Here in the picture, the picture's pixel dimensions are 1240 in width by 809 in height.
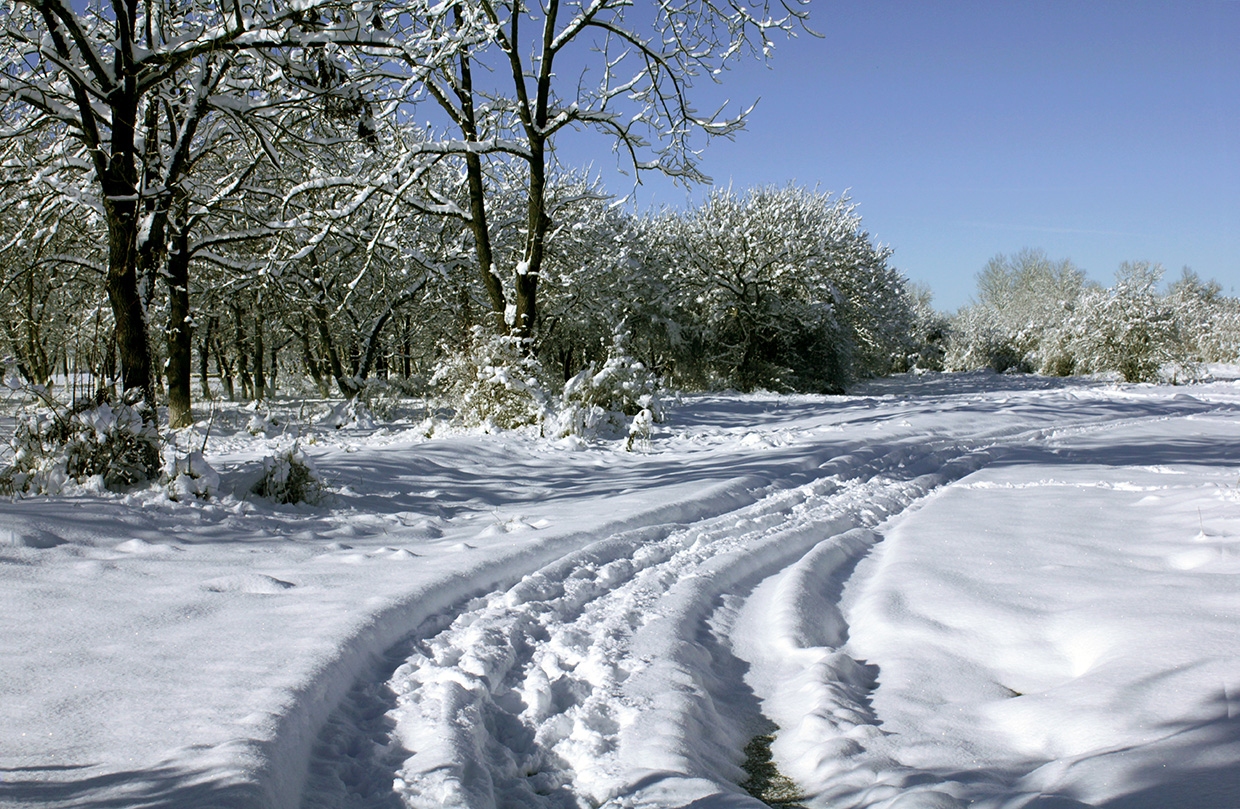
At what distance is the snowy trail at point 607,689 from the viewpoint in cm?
211

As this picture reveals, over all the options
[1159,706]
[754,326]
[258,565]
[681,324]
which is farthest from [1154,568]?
[681,324]

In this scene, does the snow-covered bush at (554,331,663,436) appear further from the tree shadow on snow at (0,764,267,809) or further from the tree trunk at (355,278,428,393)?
the tree shadow on snow at (0,764,267,809)

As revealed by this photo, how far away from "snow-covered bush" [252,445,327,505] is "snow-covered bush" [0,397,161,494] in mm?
676

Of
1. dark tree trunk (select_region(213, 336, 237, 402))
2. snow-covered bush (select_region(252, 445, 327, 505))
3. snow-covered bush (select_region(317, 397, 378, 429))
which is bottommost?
snow-covered bush (select_region(252, 445, 327, 505))

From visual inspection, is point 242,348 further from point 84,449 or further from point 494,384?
point 84,449

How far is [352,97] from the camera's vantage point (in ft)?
19.7

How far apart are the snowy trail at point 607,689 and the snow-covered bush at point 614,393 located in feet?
16.4

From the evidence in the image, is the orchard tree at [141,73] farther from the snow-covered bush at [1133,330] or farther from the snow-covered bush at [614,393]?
the snow-covered bush at [1133,330]

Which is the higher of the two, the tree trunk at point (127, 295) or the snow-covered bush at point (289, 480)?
the tree trunk at point (127, 295)

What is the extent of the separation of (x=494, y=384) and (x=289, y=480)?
4447mm

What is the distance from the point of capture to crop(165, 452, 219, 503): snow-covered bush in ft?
14.5

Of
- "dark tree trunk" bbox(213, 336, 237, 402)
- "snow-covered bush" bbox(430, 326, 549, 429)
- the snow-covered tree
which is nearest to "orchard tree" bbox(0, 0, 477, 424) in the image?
"snow-covered bush" bbox(430, 326, 549, 429)

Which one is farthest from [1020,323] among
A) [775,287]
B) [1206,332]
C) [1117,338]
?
[775,287]

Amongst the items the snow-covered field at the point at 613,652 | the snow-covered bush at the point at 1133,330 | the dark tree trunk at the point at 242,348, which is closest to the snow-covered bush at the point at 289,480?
the snow-covered field at the point at 613,652
